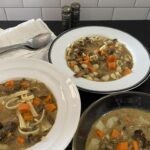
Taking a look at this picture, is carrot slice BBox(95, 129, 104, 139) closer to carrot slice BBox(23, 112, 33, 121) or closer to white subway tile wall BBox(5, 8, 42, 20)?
carrot slice BBox(23, 112, 33, 121)

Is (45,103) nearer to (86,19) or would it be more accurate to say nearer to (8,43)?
(8,43)

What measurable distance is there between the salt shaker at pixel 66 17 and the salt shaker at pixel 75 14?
0.02 m

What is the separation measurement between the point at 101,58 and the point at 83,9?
0.93ft

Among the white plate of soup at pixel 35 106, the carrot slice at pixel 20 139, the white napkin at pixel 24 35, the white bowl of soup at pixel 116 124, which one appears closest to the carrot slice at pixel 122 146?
the white bowl of soup at pixel 116 124

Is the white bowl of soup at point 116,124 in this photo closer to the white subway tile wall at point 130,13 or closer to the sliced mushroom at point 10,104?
the sliced mushroom at point 10,104

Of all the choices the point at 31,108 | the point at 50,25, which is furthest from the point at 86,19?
the point at 31,108

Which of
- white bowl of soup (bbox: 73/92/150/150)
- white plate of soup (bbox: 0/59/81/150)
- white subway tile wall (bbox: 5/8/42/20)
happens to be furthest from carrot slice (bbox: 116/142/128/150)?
white subway tile wall (bbox: 5/8/42/20)

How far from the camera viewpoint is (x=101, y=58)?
3.21 feet

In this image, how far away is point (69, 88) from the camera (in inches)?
29.1

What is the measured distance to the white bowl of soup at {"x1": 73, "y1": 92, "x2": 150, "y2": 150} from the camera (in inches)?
29.1

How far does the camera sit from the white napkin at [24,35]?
99cm

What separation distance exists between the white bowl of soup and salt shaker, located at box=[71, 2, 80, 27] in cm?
42

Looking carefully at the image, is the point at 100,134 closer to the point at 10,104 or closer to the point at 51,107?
the point at 51,107

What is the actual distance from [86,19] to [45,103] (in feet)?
1.85
